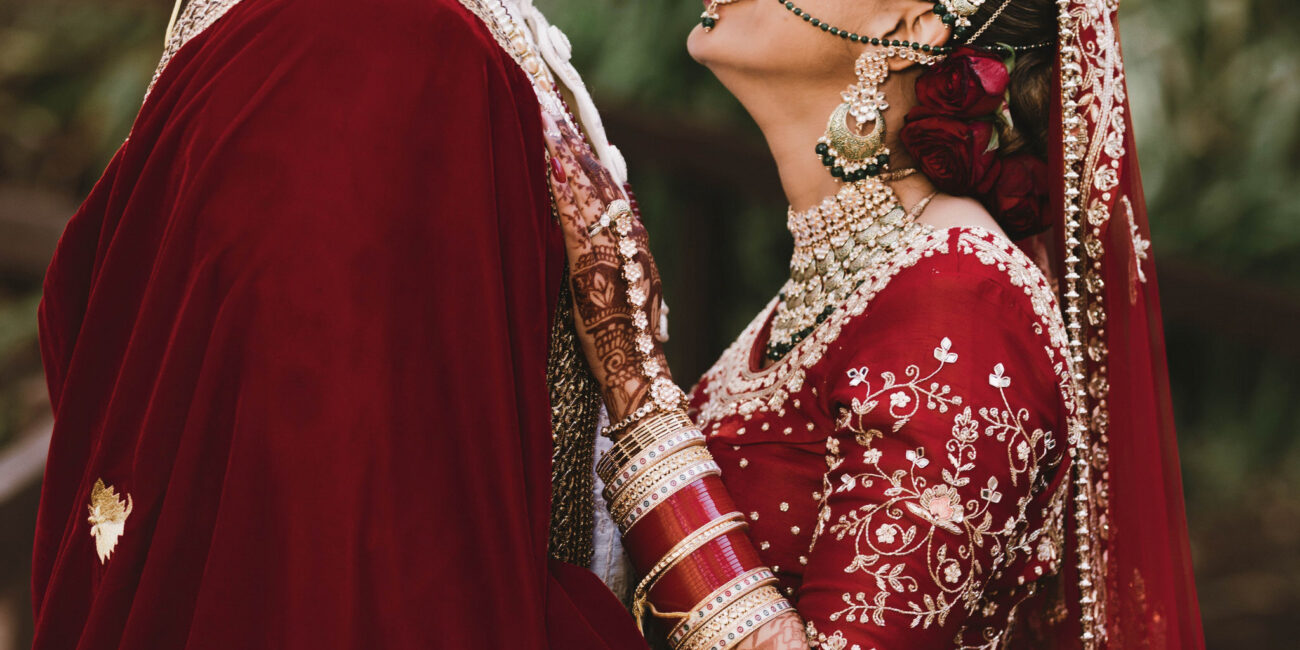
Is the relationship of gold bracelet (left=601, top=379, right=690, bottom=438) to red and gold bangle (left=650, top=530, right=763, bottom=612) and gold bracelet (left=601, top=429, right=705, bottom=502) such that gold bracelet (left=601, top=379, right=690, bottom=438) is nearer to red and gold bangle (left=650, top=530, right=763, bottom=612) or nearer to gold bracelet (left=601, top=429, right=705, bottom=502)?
gold bracelet (left=601, top=429, right=705, bottom=502)

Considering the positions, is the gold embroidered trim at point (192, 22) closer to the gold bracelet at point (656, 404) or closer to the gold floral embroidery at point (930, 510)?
the gold bracelet at point (656, 404)

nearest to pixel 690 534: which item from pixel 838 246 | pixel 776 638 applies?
pixel 776 638

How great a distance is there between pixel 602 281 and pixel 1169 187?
281 centimetres

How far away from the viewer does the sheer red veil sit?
4.35ft

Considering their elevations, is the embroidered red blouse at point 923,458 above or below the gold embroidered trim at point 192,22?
below

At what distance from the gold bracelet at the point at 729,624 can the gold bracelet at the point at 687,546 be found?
6cm

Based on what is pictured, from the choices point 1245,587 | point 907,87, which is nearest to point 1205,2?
point 1245,587

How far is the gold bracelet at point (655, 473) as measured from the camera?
116 centimetres

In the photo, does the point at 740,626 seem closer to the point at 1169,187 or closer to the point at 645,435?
the point at 645,435

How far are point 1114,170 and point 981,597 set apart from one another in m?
0.51

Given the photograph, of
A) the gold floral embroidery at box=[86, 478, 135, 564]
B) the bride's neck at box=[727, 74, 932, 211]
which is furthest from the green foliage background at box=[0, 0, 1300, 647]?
the gold floral embroidery at box=[86, 478, 135, 564]

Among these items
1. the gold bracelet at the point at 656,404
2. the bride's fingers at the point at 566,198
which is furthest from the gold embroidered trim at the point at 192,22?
the gold bracelet at the point at 656,404

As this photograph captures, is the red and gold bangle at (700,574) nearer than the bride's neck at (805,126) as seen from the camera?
Yes

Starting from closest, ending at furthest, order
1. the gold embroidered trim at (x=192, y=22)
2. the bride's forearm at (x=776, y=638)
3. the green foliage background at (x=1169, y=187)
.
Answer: the gold embroidered trim at (x=192, y=22) < the bride's forearm at (x=776, y=638) < the green foliage background at (x=1169, y=187)
